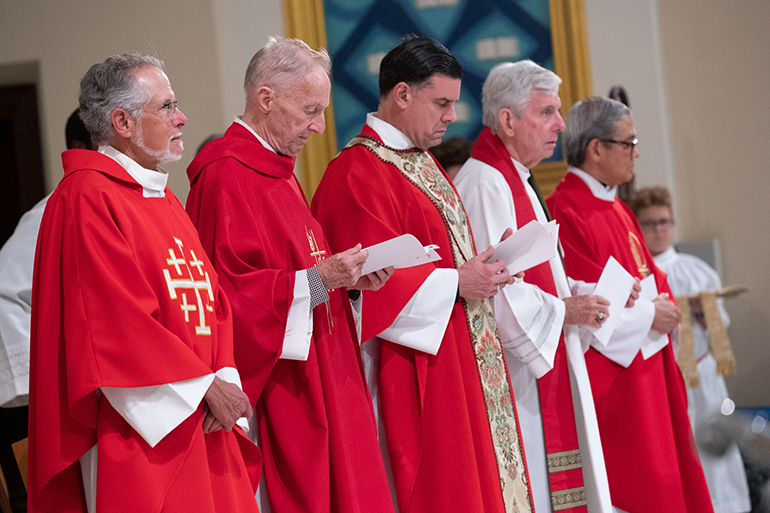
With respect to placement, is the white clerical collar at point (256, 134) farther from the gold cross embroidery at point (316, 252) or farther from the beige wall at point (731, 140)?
the beige wall at point (731, 140)

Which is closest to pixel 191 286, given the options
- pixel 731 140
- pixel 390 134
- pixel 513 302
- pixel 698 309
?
pixel 390 134

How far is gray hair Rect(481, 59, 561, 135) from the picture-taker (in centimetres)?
384

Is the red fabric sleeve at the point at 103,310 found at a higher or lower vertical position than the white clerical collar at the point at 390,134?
lower

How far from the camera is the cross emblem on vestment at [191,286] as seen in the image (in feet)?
7.53

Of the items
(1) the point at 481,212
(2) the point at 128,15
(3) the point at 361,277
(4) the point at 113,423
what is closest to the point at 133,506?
(4) the point at 113,423

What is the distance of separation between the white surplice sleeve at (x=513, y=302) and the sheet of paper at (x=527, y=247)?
0.30m

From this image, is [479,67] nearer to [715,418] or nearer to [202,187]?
[202,187]

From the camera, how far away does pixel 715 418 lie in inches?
39.8

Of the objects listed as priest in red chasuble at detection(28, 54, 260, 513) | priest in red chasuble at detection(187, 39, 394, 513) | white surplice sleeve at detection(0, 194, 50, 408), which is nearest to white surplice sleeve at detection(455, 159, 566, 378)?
priest in red chasuble at detection(187, 39, 394, 513)

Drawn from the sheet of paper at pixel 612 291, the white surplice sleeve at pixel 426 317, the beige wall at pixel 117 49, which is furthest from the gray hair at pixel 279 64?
the beige wall at pixel 117 49

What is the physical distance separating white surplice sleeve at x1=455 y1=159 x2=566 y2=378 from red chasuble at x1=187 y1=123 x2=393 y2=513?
818mm

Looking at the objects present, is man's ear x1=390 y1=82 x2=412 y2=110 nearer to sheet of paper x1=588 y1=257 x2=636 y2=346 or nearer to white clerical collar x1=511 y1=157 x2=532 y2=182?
white clerical collar x1=511 y1=157 x2=532 y2=182

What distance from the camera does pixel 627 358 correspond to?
402 cm

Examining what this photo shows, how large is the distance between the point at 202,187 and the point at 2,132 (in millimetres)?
3514
